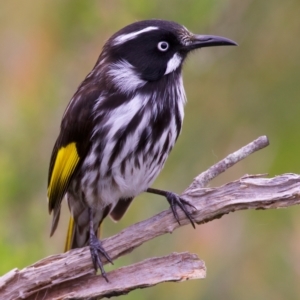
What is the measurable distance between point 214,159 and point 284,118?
56cm

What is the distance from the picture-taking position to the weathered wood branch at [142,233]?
493cm

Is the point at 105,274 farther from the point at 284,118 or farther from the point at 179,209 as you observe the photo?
the point at 284,118

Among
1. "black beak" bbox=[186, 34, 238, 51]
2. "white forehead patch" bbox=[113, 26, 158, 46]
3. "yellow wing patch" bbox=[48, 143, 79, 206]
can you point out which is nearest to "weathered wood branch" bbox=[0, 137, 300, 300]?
"yellow wing patch" bbox=[48, 143, 79, 206]

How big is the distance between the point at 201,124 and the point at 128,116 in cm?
119

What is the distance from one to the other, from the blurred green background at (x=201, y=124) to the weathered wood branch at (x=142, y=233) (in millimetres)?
876

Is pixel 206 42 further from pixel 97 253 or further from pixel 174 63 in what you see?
pixel 97 253

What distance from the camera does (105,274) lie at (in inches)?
199

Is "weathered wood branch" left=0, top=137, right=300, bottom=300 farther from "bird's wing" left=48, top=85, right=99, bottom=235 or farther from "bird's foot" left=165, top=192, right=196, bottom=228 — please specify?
"bird's wing" left=48, top=85, right=99, bottom=235

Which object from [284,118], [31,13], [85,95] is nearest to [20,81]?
[31,13]

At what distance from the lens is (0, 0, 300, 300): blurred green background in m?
6.01

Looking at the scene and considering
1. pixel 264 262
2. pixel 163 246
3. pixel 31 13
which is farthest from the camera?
pixel 31 13

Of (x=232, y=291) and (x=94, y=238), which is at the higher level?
(x=94, y=238)

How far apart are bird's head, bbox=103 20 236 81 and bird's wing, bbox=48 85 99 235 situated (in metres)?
0.27

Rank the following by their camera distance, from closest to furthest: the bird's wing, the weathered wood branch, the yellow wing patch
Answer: the weathered wood branch → the bird's wing → the yellow wing patch
